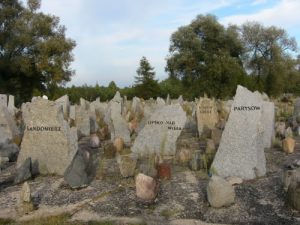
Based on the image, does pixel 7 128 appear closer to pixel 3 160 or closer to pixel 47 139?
pixel 3 160

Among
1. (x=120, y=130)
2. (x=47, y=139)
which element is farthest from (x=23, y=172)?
(x=120, y=130)

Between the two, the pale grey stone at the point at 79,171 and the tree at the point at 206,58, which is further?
the tree at the point at 206,58

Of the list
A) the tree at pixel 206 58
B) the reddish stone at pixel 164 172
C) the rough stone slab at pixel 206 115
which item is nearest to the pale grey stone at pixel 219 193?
the reddish stone at pixel 164 172

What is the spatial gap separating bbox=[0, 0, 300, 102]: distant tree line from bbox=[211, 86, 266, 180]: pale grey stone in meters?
30.1

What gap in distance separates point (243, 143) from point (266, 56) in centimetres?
4339

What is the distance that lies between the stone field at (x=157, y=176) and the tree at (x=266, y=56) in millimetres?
38245

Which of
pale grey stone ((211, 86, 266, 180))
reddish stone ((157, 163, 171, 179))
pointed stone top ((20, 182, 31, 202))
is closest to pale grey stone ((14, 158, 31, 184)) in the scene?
pointed stone top ((20, 182, 31, 202))

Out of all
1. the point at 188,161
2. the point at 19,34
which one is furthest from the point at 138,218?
the point at 19,34

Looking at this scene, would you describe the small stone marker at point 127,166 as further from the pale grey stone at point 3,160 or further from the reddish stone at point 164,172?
the pale grey stone at point 3,160

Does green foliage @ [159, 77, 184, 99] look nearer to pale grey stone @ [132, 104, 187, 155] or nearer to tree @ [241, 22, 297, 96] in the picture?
tree @ [241, 22, 297, 96]

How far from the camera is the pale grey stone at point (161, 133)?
1036cm

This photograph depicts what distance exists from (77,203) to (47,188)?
1.08 metres

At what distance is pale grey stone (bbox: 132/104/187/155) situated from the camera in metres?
10.4

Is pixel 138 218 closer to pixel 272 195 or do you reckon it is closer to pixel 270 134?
pixel 272 195
